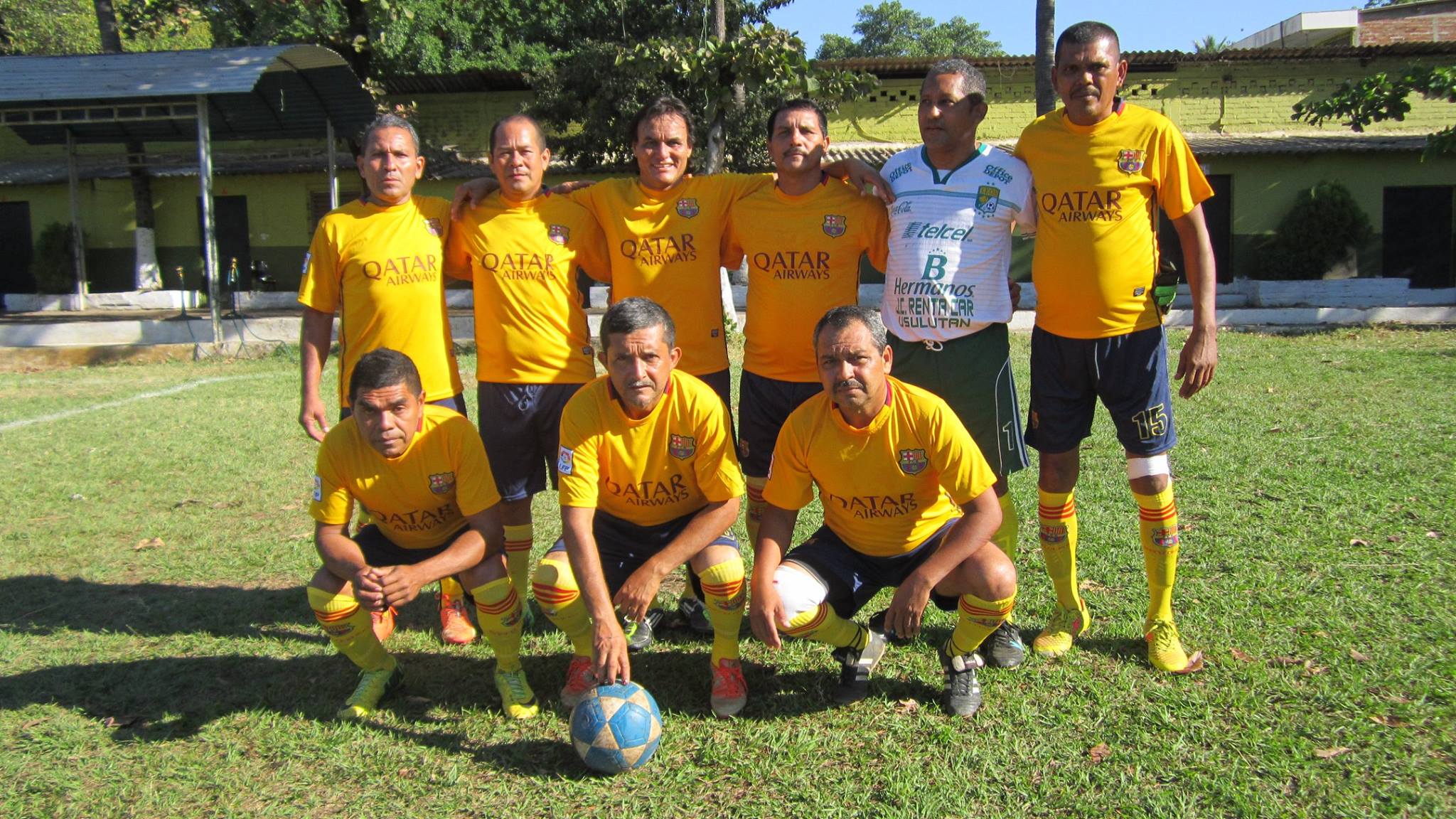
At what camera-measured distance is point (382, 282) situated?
421 centimetres

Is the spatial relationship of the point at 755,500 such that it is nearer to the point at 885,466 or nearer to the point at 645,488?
the point at 645,488

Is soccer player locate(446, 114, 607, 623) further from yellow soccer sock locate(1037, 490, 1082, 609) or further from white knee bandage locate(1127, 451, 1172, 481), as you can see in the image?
white knee bandage locate(1127, 451, 1172, 481)


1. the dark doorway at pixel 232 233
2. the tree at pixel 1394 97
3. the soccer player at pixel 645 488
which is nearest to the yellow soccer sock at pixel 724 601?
the soccer player at pixel 645 488

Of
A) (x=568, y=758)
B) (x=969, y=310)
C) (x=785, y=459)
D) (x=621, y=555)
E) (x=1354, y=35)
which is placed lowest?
(x=568, y=758)

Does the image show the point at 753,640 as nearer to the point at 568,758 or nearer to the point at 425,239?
the point at 568,758

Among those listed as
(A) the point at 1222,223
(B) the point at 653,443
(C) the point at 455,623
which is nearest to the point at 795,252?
(B) the point at 653,443

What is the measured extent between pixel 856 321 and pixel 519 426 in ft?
5.46

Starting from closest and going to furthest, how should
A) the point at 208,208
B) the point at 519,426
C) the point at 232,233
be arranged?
the point at 519,426 → the point at 208,208 → the point at 232,233

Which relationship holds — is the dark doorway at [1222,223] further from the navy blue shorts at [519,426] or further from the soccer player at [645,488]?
the soccer player at [645,488]

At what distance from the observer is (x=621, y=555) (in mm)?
3924

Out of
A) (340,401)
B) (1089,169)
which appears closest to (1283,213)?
(1089,169)

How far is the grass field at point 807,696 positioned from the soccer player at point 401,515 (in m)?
0.19

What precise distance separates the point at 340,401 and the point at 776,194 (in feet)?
6.77

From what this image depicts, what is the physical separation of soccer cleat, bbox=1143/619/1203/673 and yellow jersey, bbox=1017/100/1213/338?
1.13 meters
